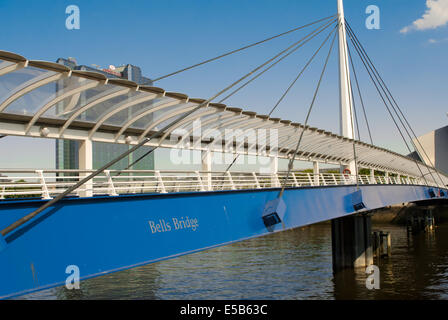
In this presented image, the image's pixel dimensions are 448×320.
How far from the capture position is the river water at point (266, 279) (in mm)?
28152

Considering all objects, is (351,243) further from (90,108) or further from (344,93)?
(90,108)

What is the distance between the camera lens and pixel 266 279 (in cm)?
3222

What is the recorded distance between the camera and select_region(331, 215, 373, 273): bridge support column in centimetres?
3689

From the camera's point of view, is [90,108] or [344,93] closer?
[90,108]

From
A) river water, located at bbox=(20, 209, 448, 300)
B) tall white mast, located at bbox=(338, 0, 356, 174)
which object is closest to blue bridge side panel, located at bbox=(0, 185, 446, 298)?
river water, located at bbox=(20, 209, 448, 300)

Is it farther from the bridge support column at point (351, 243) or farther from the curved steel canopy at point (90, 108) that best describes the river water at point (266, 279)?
the curved steel canopy at point (90, 108)

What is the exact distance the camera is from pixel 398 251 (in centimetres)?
5062

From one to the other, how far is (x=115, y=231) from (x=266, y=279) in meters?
22.6

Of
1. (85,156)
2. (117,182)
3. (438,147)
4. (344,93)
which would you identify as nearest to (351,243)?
(344,93)

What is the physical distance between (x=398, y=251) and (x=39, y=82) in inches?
1754

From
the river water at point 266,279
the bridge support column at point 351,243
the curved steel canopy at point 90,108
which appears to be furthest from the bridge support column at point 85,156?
the bridge support column at point 351,243

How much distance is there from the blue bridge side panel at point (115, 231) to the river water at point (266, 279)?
13550 mm
